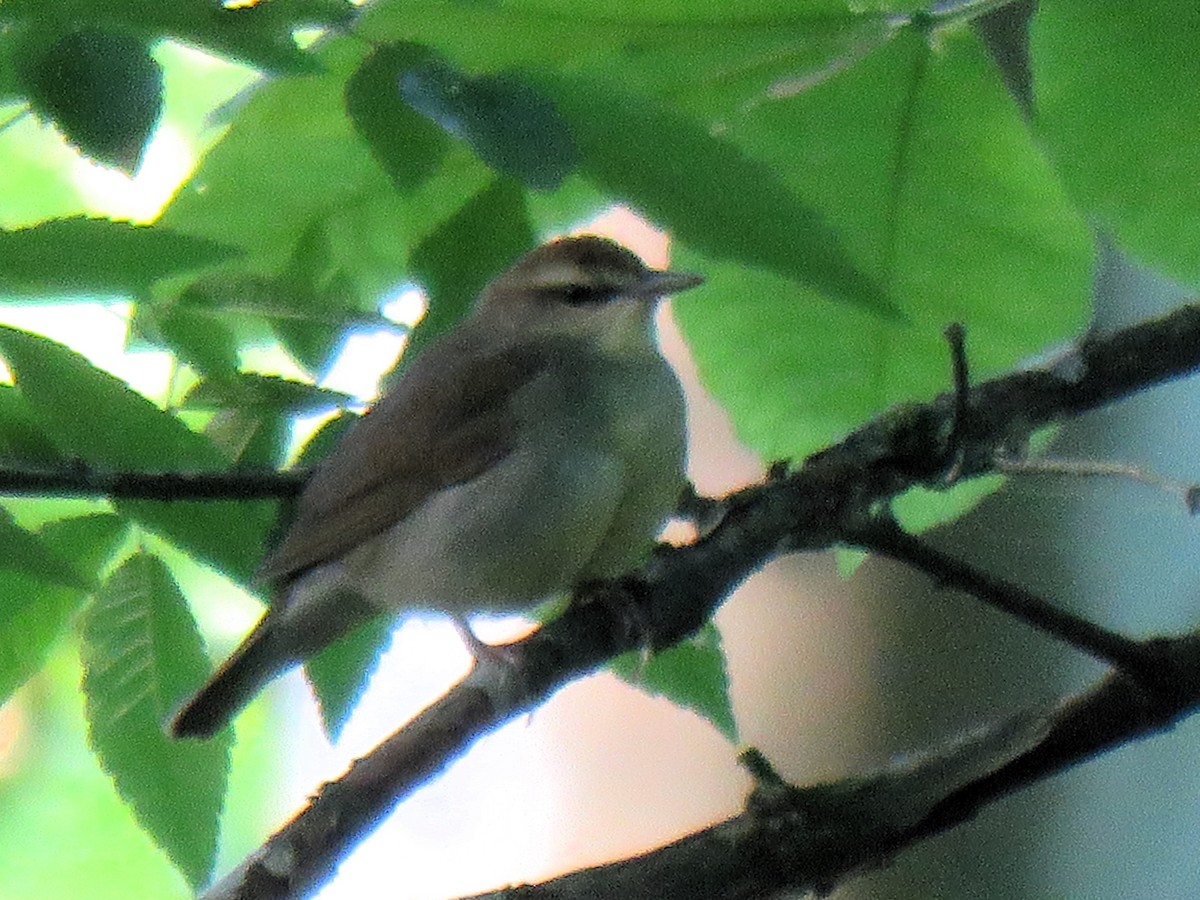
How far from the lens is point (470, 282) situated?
89 centimetres

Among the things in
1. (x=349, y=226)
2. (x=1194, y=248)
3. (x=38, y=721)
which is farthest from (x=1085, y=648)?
(x=38, y=721)

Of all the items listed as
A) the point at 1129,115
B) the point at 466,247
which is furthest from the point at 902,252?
the point at 466,247

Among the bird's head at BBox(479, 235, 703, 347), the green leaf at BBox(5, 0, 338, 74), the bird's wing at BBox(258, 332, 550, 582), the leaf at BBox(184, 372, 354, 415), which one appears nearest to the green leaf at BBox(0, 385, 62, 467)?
the leaf at BBox(184, 372, 354, 415)

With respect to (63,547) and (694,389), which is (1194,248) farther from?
(694,389)

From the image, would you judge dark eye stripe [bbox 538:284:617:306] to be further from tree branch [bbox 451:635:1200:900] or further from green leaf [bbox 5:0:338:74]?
green leaf [bbox 5:0:338:74]

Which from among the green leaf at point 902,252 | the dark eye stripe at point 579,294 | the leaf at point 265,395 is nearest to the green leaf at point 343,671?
the leaf at point 265,395

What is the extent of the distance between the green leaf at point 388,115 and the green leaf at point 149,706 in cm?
29

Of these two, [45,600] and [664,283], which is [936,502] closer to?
[664,283]

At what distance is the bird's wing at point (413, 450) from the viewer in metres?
1.31

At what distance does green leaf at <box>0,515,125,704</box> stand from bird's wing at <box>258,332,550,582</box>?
1.05 feet

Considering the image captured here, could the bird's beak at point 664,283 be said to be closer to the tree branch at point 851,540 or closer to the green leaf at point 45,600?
the tree branch at point 851,540

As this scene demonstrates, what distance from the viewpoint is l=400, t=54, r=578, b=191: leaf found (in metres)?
0.65

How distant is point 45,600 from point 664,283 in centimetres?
59

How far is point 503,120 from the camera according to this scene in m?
0.67
